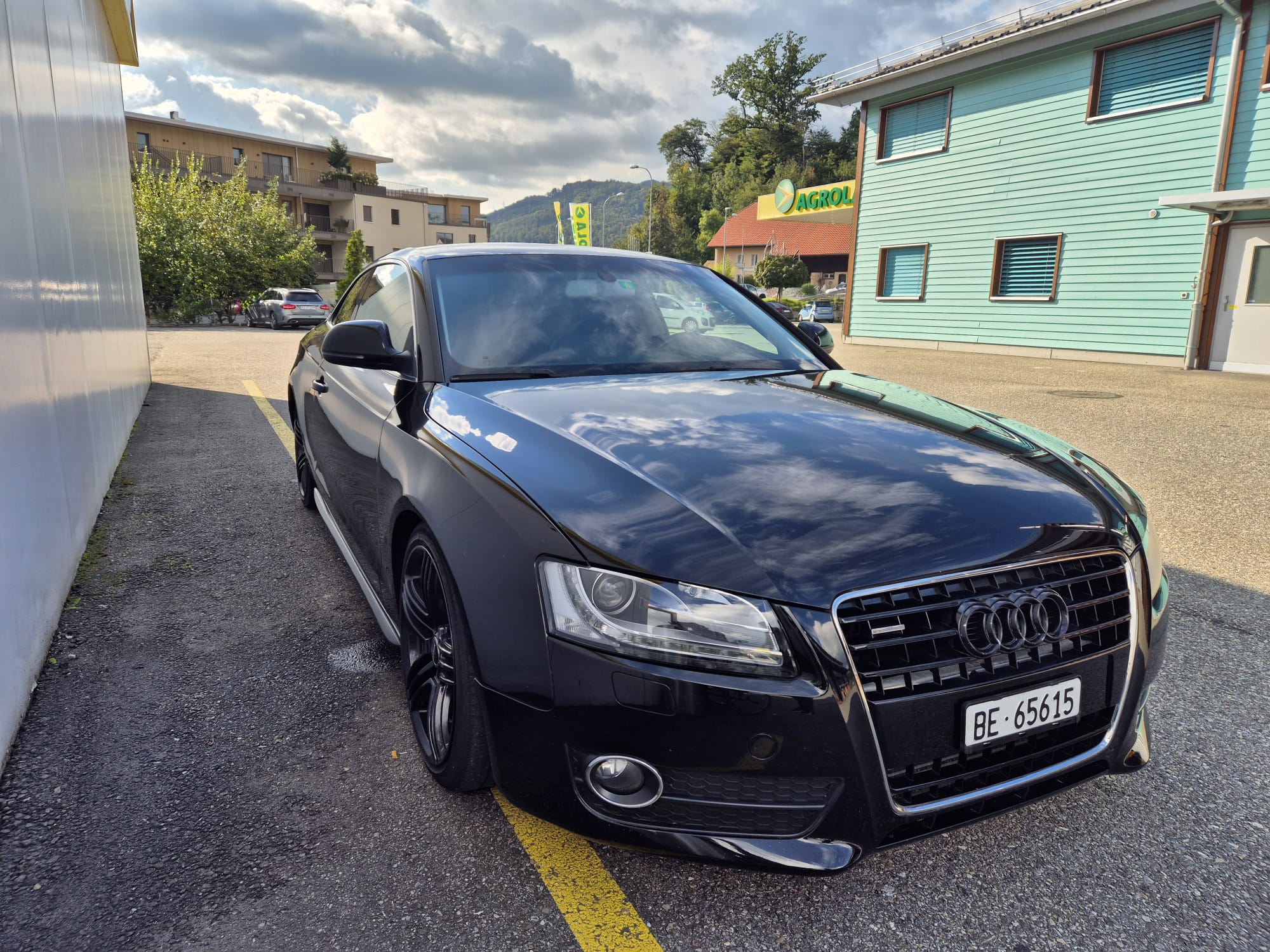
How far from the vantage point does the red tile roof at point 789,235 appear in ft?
182

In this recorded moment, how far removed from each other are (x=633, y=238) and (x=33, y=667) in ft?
274

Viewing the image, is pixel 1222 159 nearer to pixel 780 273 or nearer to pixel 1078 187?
pixel 1078 187

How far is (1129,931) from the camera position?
5.82 ft

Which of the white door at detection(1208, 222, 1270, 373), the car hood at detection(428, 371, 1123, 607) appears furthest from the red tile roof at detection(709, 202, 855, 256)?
the car hood at detection(428, 371, 1123, 607)

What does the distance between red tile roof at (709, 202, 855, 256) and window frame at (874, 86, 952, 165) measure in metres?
33.6

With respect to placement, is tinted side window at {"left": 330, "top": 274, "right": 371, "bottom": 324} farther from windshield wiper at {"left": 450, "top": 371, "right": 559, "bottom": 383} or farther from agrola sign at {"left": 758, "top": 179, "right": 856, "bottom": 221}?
agrola sign at {"left": 758, "top": 179, "right": 856, "bottom": 221}

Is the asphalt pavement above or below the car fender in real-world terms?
below

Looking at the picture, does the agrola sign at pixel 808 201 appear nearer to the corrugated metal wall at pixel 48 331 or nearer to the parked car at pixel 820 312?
the parked car at pixel 820 312

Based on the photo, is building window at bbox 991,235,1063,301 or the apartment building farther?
the apartment building

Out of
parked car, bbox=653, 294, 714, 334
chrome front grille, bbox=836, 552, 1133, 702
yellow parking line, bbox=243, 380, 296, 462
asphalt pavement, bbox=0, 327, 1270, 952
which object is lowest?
asphalt pavement, bbox=0, 327, 1270, 952

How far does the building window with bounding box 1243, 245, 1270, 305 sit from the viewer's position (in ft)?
42.8

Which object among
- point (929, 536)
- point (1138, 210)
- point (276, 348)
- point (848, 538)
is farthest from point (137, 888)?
point (276, 348)

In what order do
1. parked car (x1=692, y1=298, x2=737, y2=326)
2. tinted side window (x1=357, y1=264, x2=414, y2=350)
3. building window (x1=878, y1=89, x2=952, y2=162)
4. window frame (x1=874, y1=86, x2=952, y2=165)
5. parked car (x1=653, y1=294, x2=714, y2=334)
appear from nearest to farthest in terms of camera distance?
tinted side window (x1=357, y1=264, x2=414, y2=350)
parked car (x1=653, y1=294, x2=714, y2=334)
parked car (x1=692, y1=298, x2=737, y2=326)
window frame (x1=874, y1=86, x2=952, y2=165)
building window (x1=878, y1=89, x2=952, y2=162)

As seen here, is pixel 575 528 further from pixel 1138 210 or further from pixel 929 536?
pixel 1138 210
